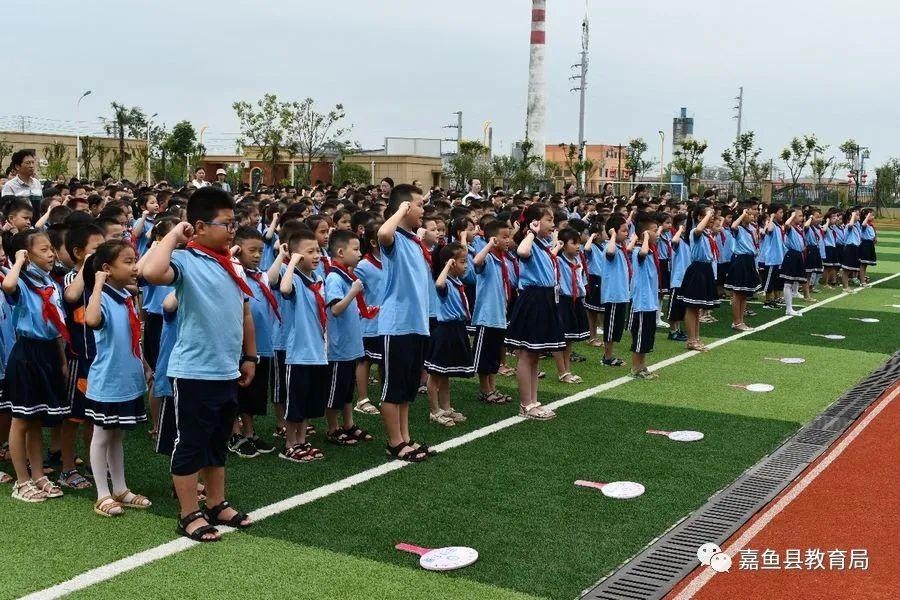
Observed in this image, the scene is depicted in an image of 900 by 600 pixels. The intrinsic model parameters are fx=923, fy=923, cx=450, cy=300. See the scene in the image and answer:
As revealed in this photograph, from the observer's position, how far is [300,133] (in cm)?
3991

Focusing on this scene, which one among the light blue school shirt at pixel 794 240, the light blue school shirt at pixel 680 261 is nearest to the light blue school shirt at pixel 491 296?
the light blue school shirt at pixel 680 261

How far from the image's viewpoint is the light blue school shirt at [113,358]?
18.0 ft

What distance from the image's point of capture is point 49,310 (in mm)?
5895

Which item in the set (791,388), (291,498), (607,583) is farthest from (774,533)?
(791,388)

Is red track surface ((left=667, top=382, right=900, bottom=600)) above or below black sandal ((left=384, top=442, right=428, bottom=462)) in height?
below

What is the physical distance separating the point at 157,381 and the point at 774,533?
3907mm

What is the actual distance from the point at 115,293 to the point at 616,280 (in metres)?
6.37

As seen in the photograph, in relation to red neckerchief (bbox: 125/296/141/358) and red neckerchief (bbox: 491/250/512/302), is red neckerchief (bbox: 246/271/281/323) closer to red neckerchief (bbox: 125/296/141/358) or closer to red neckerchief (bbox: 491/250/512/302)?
red neckerchief (bbox: 125/296/141/358)

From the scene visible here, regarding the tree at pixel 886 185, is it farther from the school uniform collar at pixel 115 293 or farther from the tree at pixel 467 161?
the school uniform collar at pixel 115 293

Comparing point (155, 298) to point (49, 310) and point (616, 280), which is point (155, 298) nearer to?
point (49, 310)

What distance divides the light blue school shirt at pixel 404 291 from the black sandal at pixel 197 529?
1981mm

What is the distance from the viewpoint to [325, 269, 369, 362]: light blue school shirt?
278 inches

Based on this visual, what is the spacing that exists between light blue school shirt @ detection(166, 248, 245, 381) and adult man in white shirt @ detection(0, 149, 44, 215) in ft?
19.0

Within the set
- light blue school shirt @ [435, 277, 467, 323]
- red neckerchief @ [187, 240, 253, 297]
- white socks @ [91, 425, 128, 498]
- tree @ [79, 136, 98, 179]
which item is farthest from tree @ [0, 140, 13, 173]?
red neckerchief @ [187, 240, 253, 297]
